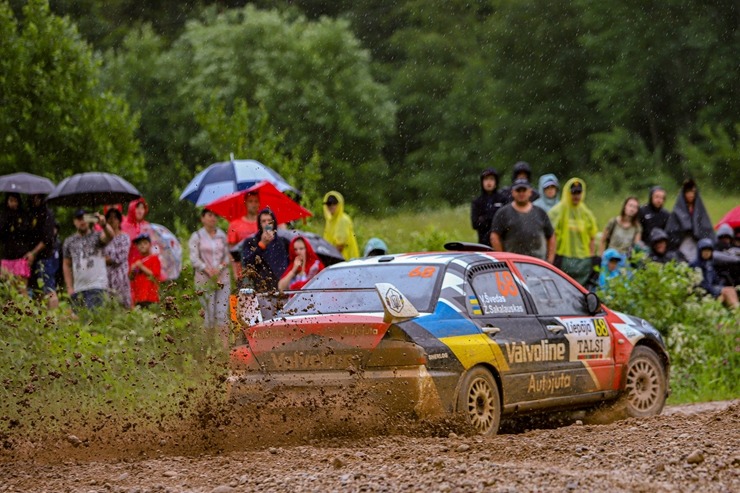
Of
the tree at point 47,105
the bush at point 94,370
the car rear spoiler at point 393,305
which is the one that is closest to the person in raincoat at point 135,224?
the bush at point 94,370

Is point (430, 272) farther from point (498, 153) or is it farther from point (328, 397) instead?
point (498, 153)

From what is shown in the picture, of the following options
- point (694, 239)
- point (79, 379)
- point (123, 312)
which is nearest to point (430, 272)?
point (79, 379)

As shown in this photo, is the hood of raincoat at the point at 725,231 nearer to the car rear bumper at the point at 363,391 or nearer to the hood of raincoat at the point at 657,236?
the hood of raincoat at the point at 657,236

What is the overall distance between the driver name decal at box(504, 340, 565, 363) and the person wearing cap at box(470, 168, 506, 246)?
6.38 metres

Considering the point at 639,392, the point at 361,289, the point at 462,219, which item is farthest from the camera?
the point at 462,219

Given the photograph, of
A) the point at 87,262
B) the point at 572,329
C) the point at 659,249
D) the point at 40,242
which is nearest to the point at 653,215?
the point at 659,249

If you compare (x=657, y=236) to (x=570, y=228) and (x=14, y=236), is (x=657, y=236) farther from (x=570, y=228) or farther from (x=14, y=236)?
(x=14, y=236)

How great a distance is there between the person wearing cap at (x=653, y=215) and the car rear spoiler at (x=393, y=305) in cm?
981

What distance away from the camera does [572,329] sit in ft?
39.8

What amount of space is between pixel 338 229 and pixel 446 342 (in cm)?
888

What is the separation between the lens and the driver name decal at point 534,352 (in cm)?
1119

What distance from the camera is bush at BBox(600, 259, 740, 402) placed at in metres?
16.2

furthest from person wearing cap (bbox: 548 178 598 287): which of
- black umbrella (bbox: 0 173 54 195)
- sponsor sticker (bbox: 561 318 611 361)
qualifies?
black umbrella (bbox: 0 173 54 195)

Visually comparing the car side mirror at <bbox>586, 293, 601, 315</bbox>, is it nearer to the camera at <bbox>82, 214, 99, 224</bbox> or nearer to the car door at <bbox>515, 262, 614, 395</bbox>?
the car door at <bbox>515, 262, 614, 395</bbox>
